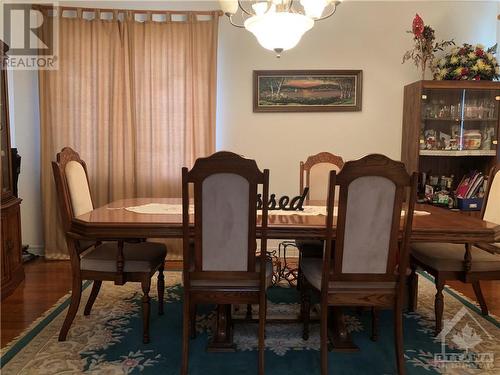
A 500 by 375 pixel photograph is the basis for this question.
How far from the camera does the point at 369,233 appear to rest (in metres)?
1.74

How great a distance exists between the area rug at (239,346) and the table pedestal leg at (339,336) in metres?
0.04

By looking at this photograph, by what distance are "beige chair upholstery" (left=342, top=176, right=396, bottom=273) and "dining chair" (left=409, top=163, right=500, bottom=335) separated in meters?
0.59

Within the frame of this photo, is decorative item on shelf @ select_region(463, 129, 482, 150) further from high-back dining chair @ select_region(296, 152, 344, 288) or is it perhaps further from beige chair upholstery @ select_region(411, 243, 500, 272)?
beige chair upholstery @ select_region(411, 243, 500, 272)

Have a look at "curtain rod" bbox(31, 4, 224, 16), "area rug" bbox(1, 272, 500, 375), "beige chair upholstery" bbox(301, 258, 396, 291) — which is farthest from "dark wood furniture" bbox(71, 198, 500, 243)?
"curtain rod" bbox(31, 4, 224, 16)

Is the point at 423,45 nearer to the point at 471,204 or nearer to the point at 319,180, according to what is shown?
the point at 471,204

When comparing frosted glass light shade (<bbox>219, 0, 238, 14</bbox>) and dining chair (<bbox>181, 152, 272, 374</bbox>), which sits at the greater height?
frosted glass light shade (<bbox>219, 0, 238, 14</bbox>)

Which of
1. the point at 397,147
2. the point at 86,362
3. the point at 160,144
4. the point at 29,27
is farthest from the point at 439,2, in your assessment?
the point at 86,362

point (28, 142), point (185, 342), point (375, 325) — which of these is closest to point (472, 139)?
point (375, 325)

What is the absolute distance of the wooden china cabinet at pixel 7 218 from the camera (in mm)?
2773

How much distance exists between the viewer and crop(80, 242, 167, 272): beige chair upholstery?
212 centimetres

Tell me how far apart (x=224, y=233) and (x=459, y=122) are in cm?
293

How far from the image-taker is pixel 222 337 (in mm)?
2088

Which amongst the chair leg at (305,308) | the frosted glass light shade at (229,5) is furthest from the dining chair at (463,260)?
the frosted glass light shade at (229,5)

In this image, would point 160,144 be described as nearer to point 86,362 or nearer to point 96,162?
point 96,162
